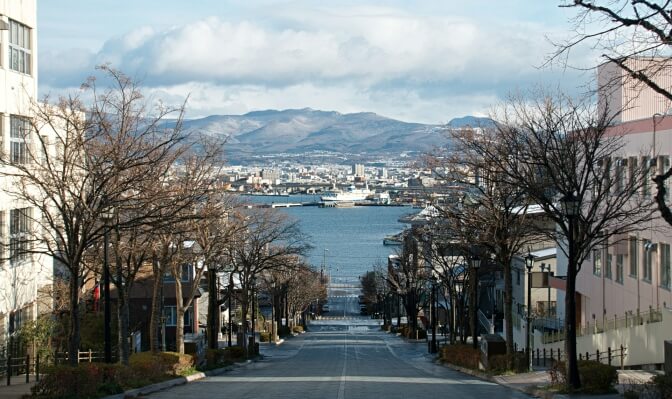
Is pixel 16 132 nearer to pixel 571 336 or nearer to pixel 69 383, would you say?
pixel 69 383

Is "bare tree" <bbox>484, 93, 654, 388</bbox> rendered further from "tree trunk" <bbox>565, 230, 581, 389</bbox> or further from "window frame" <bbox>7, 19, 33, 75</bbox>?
"window frame" <bbox>7, 19, 33, 75</bbox>

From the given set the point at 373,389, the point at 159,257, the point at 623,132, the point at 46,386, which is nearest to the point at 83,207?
the point at 46,386

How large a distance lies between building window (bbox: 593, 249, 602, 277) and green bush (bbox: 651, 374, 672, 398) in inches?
1231

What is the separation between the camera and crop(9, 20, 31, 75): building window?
29812 millimetres

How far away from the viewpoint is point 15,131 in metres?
29.2

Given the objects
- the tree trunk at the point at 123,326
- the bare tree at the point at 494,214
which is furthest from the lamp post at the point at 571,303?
the tree trunk at the point at 123,326

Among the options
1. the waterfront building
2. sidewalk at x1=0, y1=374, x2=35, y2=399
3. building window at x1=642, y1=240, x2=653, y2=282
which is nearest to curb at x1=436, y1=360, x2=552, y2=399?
the waterfront building

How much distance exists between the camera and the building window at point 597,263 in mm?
46375

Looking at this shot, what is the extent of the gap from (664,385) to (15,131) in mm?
21540

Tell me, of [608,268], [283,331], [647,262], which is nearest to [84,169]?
[647,262]

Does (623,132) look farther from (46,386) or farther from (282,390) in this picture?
(46,386)

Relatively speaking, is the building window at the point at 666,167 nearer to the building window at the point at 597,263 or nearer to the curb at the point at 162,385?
the building window at the point at 597,263

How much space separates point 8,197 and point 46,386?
40.8 feet

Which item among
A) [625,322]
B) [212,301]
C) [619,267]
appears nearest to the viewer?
[625,322]
